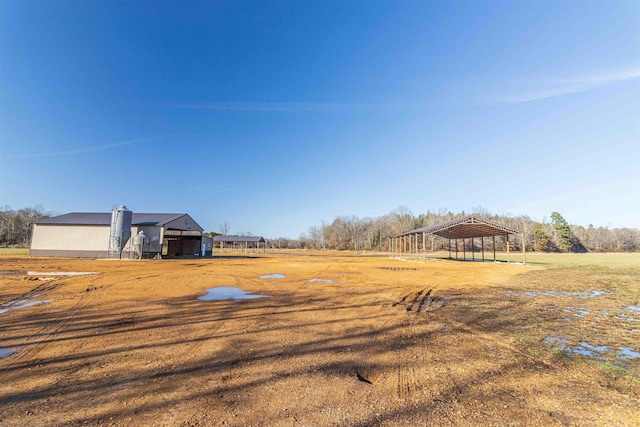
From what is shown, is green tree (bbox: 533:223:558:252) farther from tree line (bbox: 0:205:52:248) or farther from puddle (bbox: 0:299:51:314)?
tree line (bbox: 0:205:52:248)

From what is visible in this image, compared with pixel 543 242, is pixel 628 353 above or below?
below

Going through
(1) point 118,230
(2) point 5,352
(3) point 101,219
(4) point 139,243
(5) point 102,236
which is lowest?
(2) point 5,352

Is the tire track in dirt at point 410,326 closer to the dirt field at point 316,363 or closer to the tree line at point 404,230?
the dirt field at point 316,363

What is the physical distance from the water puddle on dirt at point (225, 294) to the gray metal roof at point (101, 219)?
21531 mm

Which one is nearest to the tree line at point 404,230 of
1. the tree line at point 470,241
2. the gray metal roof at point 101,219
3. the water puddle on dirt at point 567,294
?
the tree line at point 470,241

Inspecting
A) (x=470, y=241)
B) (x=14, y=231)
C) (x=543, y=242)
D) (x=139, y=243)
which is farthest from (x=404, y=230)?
(x=14, y=231)

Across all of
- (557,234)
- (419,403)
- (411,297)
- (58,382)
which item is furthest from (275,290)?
(557,234)

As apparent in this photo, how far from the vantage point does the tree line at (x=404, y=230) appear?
58597 mm

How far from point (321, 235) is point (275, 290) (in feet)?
260

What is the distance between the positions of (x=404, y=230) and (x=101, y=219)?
2356 inches

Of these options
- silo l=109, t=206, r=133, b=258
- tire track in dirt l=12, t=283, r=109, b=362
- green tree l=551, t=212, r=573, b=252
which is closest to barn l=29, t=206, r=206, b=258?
silo l=109, t=206, r=133, b=258

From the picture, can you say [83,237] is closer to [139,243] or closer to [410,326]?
[139,243]

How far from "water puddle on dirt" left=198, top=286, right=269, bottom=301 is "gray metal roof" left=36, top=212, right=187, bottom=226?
2153cm

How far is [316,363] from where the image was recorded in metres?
3.78
